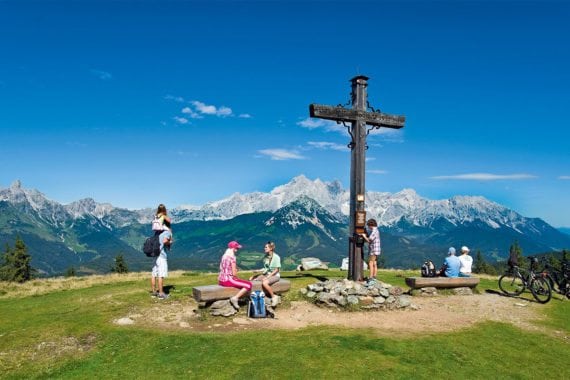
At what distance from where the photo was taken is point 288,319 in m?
14.5

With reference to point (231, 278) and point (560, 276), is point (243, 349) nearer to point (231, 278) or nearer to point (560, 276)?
point (231, 278)

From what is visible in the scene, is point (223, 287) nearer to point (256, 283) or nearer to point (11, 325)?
point (256, 283)

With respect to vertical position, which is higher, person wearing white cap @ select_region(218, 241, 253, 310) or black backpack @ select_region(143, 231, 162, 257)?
black backpack @ select_region(143, 231, 162, 257)

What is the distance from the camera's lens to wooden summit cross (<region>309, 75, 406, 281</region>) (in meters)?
18.8

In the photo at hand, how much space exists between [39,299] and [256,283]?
10.3m

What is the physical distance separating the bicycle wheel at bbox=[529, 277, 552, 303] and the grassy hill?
2626 millimetres

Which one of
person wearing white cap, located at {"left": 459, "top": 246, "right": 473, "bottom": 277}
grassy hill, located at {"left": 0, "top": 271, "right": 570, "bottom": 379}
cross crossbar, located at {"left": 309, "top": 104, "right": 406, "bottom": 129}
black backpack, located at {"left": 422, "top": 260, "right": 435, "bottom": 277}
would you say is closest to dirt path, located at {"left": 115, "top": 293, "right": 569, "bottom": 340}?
grassy hill, located at {"left": 0, "top": 271, "right": 570, "bottom": 379}

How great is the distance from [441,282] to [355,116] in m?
8.88

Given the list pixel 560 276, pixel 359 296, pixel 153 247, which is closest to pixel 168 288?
pixel 153 247

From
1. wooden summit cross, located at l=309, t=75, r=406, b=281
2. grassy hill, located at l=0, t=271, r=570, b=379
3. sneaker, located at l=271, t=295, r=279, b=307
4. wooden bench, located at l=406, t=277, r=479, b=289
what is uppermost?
wooden summit cross, located at l=309, t=75, r=406, b=281

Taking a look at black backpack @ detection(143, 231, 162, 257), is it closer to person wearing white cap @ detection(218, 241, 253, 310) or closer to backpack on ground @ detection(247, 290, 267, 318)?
person wearing white cap @ detection(218, 241, 253, 310)

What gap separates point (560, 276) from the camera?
19672mm

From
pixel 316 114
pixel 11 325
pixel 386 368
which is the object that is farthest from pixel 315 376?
pixel 316 114

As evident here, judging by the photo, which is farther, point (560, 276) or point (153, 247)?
point (560, 276)
